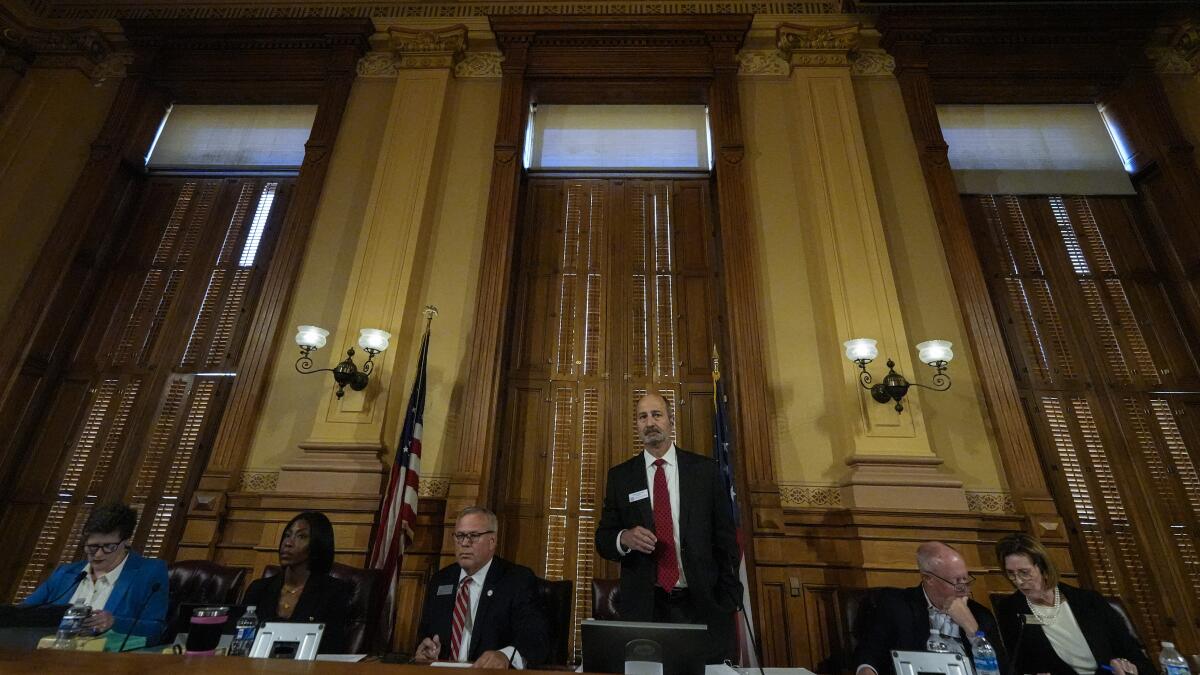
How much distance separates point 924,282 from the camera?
189 inches

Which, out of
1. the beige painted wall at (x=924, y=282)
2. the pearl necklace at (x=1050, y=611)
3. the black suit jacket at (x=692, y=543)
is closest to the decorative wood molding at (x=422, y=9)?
the beige painted wall at (x=924, y=282)

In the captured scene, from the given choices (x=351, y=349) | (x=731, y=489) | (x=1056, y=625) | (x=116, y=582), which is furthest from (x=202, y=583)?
(x=1056, y=625)

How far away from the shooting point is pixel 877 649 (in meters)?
2.40

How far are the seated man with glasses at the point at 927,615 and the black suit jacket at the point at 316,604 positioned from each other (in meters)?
2.08

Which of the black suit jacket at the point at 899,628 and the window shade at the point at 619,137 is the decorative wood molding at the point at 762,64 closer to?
the window shade at the point at 619,137

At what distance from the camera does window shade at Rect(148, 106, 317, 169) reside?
5.86 metres

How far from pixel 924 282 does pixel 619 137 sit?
3.02 meters

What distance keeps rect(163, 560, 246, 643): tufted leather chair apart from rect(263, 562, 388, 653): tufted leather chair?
44 cm

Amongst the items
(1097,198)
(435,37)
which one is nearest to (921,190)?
(1097,198)

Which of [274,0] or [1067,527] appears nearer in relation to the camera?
[1067,527]

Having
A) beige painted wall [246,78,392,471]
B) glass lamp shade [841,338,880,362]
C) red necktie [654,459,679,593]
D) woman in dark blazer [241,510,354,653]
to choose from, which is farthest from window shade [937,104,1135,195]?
woman in dark blazer [241,510,354,653]

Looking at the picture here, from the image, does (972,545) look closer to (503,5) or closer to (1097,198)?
(1097,198)

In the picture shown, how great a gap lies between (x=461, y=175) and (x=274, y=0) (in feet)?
9.86

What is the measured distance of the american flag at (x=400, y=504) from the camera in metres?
3.49
